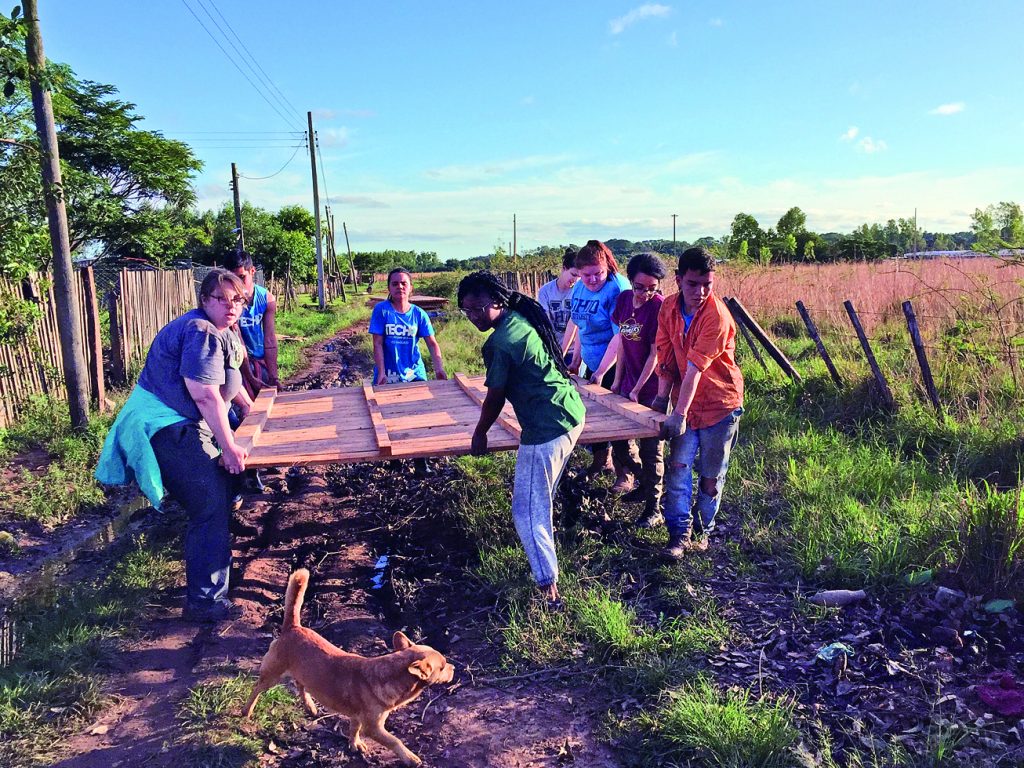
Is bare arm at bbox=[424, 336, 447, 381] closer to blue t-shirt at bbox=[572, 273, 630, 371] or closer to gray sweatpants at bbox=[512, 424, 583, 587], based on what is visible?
blue t-shirt at bbox=[572, 273, 630, 371]

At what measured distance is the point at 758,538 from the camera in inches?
171

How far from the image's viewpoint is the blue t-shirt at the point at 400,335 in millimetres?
5500

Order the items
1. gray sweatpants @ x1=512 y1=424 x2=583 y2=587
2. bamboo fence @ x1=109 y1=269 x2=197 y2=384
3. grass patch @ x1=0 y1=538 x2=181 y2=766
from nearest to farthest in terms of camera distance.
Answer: grass patch @ x1=0 y1=538 x2=181 y2=766 → gray sweatpants @ x1=512 y1=424 x2=583 y2=587 → bamboo fence @ x1=109 y1=269 x2=197 y2=384

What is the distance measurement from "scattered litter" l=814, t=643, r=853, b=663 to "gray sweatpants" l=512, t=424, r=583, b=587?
1.31m

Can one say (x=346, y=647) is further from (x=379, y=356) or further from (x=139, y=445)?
(x=379, y=356)

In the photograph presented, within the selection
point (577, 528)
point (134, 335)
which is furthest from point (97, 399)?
point (577, 528)

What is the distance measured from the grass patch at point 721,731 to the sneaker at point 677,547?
1241 mm

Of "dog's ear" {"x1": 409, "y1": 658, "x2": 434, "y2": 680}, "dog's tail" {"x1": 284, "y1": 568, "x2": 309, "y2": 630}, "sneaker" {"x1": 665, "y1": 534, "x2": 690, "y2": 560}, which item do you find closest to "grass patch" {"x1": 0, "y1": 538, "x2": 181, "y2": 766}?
"dog's tail" {"x1": 284, "y1": 568, "x2": 309, "y2": 630}

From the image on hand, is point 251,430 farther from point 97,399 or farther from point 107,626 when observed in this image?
point 97,399

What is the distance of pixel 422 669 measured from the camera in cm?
246

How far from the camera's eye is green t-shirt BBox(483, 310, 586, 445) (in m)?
3.26

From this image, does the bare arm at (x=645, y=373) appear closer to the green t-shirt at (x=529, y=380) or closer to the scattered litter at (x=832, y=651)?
the green t-shirt at (x=529, y=380)

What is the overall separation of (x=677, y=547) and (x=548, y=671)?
4.19ft

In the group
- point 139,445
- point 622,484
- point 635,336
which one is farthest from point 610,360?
point 139,445
